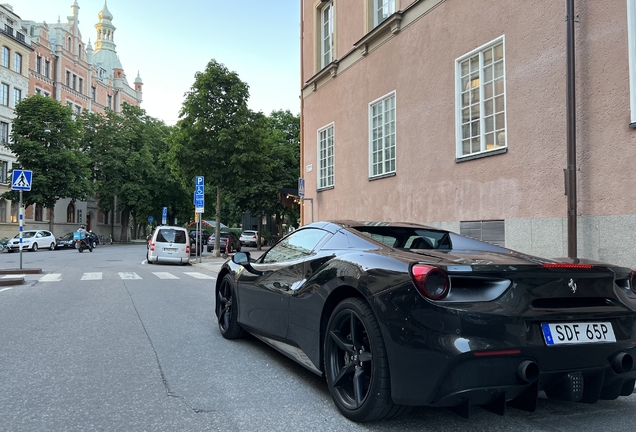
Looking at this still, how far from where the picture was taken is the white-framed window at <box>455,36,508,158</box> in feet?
32.3

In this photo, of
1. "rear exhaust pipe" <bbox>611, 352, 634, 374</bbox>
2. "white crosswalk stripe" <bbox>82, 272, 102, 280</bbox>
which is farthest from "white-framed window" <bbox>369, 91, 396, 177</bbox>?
"rear exhaust pipe" <bbox>611, 352, 634, 374</bbox>

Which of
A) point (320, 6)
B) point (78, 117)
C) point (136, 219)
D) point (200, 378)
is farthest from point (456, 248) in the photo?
point (136, 219)

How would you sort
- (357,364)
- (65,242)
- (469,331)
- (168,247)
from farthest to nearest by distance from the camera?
(65,242)
(168,247)
(357,364)
(469,331)

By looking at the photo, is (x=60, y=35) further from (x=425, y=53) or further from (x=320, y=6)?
(x=425, y=53)

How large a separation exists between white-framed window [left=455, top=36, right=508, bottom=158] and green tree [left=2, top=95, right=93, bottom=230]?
38112 mm

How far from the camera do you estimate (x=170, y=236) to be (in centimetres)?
2159

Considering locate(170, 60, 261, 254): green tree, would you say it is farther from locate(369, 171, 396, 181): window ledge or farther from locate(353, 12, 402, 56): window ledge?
locate(369, 171, 396, 181): window ledge

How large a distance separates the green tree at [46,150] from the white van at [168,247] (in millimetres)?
24201

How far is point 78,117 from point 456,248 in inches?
2058

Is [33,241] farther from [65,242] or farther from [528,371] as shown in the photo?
[528,371]

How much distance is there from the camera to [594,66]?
7.80 m

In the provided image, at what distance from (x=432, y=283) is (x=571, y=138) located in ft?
20.3

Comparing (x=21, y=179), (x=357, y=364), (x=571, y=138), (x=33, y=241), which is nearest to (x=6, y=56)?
(x=33, y=241)

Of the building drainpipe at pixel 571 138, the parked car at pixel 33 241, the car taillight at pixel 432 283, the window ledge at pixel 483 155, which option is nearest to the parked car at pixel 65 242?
the parked car at pixel 33 241
